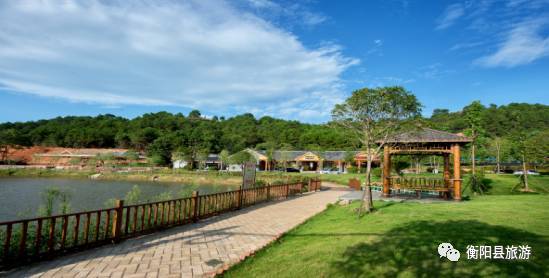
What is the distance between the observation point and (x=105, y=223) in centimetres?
670

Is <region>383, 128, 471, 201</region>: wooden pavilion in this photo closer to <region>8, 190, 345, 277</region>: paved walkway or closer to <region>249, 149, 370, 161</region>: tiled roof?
<region>8, 190, 345, 277</region>: paved walkway

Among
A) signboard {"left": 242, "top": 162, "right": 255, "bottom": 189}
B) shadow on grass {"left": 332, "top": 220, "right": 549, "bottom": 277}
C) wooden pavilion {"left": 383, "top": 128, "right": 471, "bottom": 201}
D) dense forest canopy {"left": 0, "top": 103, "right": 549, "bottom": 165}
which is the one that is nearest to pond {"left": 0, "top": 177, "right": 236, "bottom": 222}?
signboard {"left": 242, "top": 162, "right": 255, "bottom": 189}

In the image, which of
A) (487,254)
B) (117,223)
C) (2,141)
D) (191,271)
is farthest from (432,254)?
(2,141)

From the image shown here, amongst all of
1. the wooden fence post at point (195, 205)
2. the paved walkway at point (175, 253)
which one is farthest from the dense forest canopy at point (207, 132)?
the paved walkway at point (175, 253)

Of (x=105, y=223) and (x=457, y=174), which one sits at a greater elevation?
(x=457, y=174)

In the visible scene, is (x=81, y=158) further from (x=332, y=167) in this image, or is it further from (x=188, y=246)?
(x=188, y=246)

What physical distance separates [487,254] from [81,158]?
71268 mm

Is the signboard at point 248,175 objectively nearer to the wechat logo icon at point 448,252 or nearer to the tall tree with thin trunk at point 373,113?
the tall tree with thin trunk at point 373,113

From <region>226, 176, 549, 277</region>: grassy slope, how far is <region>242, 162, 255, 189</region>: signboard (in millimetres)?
5063

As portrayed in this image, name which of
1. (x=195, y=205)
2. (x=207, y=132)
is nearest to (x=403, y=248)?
(x=195, y=205)

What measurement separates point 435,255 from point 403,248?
0.50 metres

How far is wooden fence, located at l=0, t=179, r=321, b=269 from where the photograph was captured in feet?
16.0

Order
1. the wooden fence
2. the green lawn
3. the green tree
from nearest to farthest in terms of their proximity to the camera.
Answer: the green lawn
the wooden fence
the green tree

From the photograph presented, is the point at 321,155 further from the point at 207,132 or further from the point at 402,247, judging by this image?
the point at 402,247
